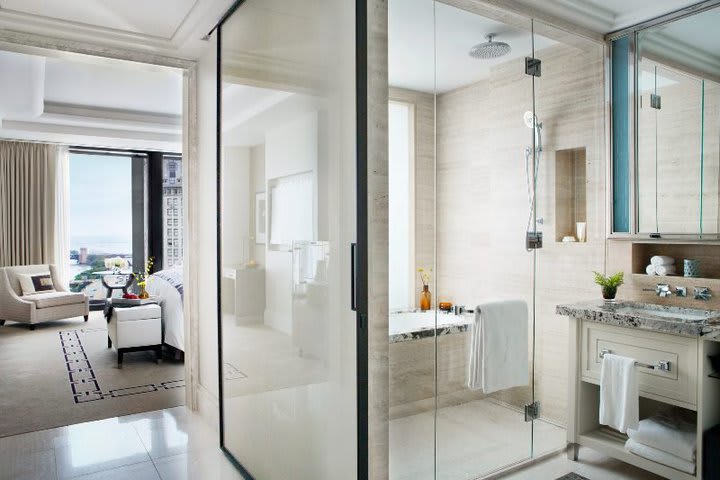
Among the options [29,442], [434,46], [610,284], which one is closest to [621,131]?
[610,284]

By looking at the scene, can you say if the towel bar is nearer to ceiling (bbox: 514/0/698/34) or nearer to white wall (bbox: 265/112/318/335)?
white wall (bbox: 265/112/318/335)

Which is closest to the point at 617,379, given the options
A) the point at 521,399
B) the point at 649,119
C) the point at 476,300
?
the point at 521,399

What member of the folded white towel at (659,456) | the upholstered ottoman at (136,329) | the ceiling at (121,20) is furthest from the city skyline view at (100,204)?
the folded white towel at (659,456)

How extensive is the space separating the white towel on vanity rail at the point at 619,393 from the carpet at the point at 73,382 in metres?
2.92

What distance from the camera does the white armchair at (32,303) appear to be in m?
6.95

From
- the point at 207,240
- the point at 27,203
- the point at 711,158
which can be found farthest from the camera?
the point at 27,203

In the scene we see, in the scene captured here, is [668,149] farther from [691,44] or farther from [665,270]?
[665,270]

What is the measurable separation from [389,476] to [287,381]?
23.2 inches

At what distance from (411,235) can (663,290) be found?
1.67m

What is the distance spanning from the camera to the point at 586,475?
2762 mm

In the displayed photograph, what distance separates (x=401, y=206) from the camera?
2223 mm

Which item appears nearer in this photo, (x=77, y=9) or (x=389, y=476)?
(x=389, y=476)

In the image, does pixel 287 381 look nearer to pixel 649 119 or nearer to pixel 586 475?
pixel 586 475

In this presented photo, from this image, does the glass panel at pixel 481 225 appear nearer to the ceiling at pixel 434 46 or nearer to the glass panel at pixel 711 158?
the ceiling at pixel 434 46
